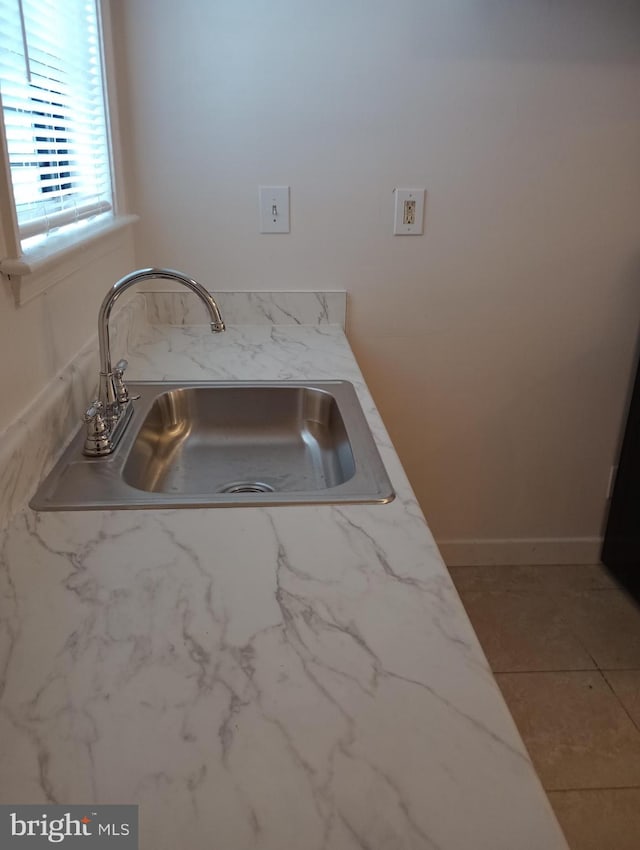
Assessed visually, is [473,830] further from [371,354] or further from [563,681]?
[371,354]

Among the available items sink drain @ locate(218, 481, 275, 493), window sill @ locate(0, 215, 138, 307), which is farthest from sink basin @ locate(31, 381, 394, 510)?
window sill @ locate(0, 215, 138, 307)

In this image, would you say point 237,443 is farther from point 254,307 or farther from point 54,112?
point 54,112

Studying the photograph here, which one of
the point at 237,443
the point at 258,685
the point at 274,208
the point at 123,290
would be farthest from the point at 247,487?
the point at 274,208

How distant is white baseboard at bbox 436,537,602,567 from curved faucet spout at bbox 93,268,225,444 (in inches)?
55.2

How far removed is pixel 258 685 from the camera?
26.4 inches

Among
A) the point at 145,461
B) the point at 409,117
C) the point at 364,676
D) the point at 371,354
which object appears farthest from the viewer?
the point at 371,354

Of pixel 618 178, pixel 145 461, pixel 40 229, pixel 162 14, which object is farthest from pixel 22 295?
pixel 618 178

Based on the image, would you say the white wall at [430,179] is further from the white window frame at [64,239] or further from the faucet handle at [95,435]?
the faucet handle at [95,435]

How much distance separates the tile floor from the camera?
153cm

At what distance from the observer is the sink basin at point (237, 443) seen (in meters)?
1.16

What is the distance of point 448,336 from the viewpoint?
2.08 m

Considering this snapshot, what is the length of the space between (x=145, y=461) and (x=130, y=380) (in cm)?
25

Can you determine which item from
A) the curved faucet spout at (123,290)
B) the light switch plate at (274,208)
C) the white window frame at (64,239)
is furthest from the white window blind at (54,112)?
the light switch plate at (274,208)

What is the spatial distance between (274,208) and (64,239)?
773 millimetres
